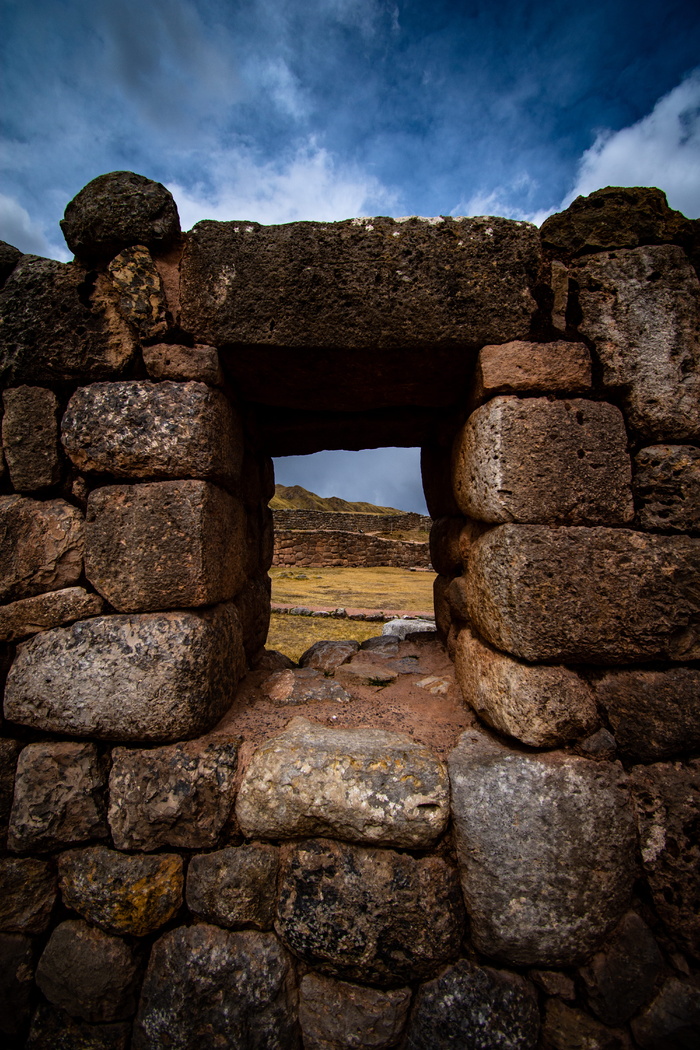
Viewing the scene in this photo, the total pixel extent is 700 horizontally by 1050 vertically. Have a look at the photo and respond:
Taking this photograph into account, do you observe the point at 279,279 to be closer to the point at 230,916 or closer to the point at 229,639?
the point at 229,639

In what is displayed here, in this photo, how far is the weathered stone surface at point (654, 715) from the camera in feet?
5.00

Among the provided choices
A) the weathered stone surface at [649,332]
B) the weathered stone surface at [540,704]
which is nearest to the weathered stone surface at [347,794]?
the weathered stone surface at [540,704]

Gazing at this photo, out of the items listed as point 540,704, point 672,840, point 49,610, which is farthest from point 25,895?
point 672,840

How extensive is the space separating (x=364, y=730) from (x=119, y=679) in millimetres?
946

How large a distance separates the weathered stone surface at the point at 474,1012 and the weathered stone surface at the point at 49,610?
5.76 feet

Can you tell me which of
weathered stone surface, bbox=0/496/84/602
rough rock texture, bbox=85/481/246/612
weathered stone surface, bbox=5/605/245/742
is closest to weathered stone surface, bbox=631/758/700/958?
weathered stone surface, bbox=5/605/245/742

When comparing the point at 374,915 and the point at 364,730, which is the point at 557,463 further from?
the point at 374,915

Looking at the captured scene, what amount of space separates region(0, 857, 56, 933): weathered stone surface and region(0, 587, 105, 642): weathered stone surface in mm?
837

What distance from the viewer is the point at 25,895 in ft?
5.28

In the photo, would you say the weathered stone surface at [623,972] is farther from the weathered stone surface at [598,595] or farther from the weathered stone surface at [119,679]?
the weathered stone surface at [119,679]

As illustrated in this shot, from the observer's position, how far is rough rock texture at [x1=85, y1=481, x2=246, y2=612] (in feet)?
5.45

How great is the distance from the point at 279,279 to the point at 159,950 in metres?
2.50

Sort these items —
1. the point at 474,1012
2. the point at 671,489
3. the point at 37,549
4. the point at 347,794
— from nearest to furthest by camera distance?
the point at 474,1012 < the point at 347,794 < the point at 671,489 < the point at 37,549

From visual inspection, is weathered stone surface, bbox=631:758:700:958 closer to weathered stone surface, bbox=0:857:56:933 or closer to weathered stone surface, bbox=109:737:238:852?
weathered stone surface, bbox=109:737:238:852
